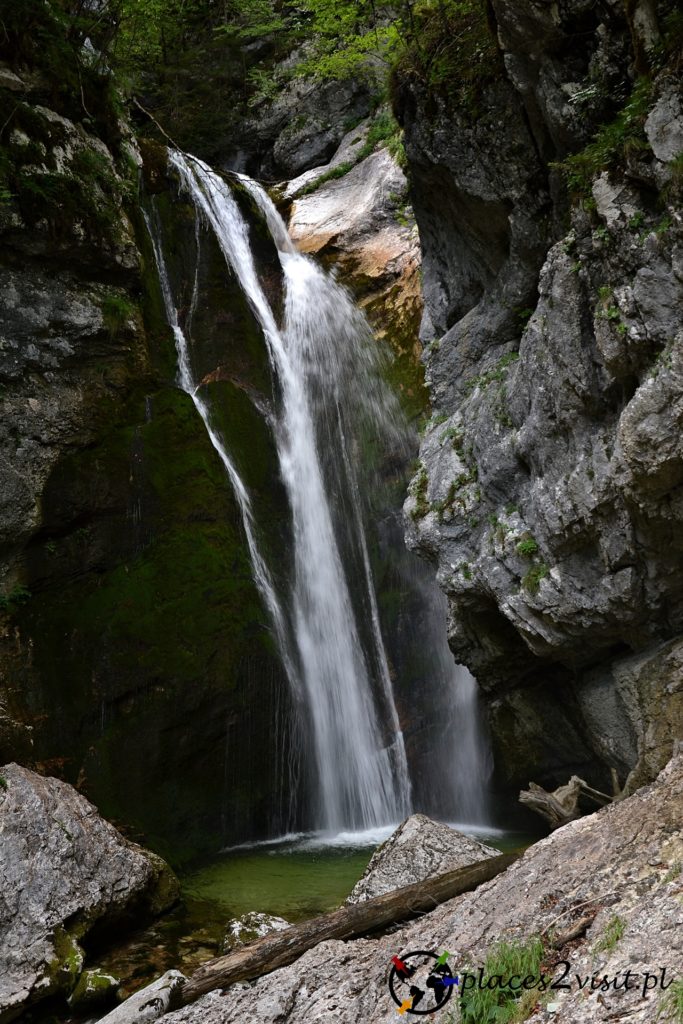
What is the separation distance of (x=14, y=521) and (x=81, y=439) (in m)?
1.55

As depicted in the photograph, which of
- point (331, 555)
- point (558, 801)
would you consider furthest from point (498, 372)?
point (331, 555)

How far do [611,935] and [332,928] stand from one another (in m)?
2.46

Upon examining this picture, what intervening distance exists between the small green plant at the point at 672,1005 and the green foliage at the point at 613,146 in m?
6.03

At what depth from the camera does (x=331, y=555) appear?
42.2ft

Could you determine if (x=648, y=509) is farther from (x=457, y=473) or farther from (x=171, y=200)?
(x=171, y=200)

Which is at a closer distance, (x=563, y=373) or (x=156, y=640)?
(x=563, y=373)

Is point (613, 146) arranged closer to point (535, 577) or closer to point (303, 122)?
point (535, 577)

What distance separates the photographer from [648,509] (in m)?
6.52

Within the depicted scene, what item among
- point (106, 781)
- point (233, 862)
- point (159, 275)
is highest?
point (159, 275)

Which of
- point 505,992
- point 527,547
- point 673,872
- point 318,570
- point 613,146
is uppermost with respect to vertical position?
point 613,146

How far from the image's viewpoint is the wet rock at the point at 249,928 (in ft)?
21.1

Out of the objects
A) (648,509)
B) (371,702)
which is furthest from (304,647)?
(648,509)

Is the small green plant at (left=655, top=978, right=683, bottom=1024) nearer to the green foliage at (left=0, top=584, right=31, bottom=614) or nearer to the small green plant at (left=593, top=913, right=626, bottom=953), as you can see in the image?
the small green plant at (left=593, top=913, right=626, bottom=953)

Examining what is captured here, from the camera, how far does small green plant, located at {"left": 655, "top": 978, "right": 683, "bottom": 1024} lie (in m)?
2.56
